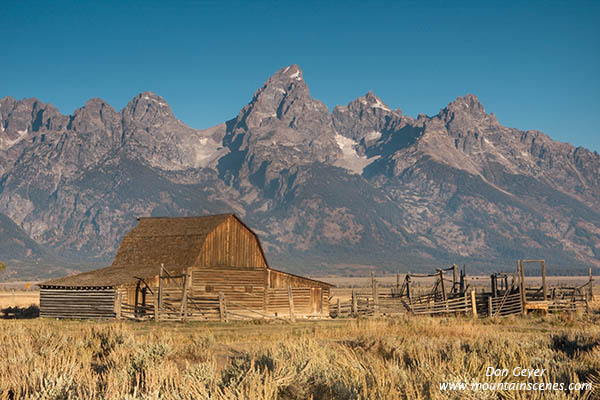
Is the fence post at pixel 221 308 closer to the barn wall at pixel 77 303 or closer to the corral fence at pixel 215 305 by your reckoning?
the corral fence at pixel 215 305

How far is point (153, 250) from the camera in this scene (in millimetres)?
40625

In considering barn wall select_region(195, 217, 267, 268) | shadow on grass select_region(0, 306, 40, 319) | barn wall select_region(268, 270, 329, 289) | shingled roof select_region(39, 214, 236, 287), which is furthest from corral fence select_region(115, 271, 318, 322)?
shadow on grass select_region(0, 306, 40, 319)

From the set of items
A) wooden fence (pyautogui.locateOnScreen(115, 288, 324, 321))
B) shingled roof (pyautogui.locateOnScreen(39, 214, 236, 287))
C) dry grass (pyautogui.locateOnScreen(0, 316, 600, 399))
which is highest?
shingled roof (pyautogui.locateOnScreen(39, 214, 236, 287))

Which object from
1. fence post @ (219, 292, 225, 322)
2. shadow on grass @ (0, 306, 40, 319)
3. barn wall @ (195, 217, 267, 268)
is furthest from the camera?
barn wall @ (195, 217, 267, 268)

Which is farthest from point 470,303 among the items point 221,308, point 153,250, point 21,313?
point 21,313

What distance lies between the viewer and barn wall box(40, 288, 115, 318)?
33.6 meters

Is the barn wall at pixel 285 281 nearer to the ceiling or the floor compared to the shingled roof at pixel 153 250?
nearer to the floor

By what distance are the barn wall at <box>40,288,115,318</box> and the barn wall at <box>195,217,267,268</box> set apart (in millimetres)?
6342

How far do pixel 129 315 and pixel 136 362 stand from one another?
79.0 feet

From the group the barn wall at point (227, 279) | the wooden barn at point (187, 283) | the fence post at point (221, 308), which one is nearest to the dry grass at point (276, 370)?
the fence post at point (221, 308)

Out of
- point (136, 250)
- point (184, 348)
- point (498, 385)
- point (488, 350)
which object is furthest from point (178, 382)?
point (136, 250)

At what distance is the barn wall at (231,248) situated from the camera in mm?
39219

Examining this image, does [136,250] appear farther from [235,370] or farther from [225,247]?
[235,370]

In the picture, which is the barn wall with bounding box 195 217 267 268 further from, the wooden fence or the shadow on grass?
the shadow on grass
